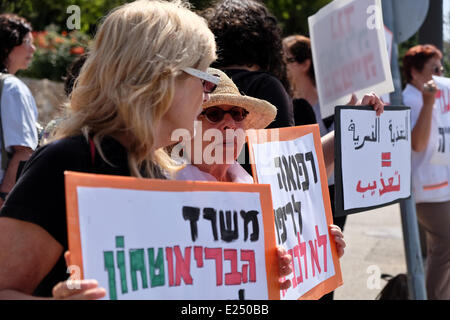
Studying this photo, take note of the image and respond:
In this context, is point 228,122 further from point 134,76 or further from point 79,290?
point 79,290

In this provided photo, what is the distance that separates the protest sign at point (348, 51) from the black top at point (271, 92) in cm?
72

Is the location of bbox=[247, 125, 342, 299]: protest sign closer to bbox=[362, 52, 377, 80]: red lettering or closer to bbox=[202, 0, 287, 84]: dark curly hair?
bbox=[202, 0, 287, 84]: dark curly hair

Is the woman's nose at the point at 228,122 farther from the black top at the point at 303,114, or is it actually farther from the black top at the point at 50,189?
the black top at the point at 303,114

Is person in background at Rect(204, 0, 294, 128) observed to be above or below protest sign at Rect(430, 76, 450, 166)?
above

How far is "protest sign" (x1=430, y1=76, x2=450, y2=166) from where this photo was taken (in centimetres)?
416

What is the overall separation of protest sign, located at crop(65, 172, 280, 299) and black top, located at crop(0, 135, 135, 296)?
0.09 m

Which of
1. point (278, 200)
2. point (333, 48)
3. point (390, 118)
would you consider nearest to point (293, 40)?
point (333, 48)

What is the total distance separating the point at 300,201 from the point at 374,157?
0.94m

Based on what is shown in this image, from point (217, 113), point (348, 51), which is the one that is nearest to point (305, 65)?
point (348, 51)

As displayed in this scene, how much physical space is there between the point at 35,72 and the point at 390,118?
9.79 m

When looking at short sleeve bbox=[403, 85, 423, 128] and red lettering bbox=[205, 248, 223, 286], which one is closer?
red lettering bbox=[205, 248, 223, 286]

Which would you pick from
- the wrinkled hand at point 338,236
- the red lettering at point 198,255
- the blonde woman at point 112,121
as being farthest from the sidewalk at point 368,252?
the blonde woman at point 112,121

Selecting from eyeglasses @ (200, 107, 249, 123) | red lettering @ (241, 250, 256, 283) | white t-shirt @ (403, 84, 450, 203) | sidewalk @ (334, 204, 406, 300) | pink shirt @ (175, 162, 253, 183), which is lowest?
sidewalk @ (334, 204, 406, 300)

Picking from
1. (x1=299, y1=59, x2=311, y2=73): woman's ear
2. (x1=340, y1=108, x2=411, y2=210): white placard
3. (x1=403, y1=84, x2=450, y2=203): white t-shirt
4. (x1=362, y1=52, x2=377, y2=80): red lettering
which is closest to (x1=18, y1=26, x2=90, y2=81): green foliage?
(x1=299, y1=59, x2=311, y2=73): woman's ear
